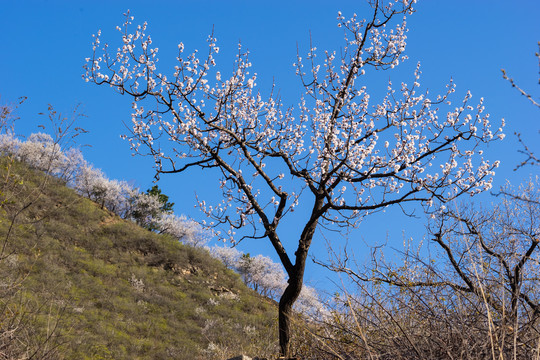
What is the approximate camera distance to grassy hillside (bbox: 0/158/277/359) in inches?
643

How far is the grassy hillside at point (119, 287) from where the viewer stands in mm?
16344

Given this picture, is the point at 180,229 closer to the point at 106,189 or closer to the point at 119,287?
the point at 106,189

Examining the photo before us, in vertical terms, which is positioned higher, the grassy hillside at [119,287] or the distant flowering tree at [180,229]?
the distant flowering tree at [180,229]

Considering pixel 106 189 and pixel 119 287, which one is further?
pixel 106 189

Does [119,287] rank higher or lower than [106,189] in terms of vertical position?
lower

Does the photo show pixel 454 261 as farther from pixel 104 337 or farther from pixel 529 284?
pixel 104 337

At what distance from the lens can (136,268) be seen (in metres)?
25.0

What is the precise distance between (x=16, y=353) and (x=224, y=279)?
23.0 m

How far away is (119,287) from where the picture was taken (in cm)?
2194

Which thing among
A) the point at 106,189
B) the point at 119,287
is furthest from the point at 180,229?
the point at 119,287

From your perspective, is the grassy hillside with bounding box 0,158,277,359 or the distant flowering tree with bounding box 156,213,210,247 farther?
→ the distant flowering tree with bounding box 156,213,210,247

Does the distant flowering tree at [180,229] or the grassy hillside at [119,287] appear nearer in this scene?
the grassy hillside at [119,287]

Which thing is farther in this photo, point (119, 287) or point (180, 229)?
point (180, 229)

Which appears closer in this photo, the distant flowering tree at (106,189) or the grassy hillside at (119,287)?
the grassy hillside at (119,287)
